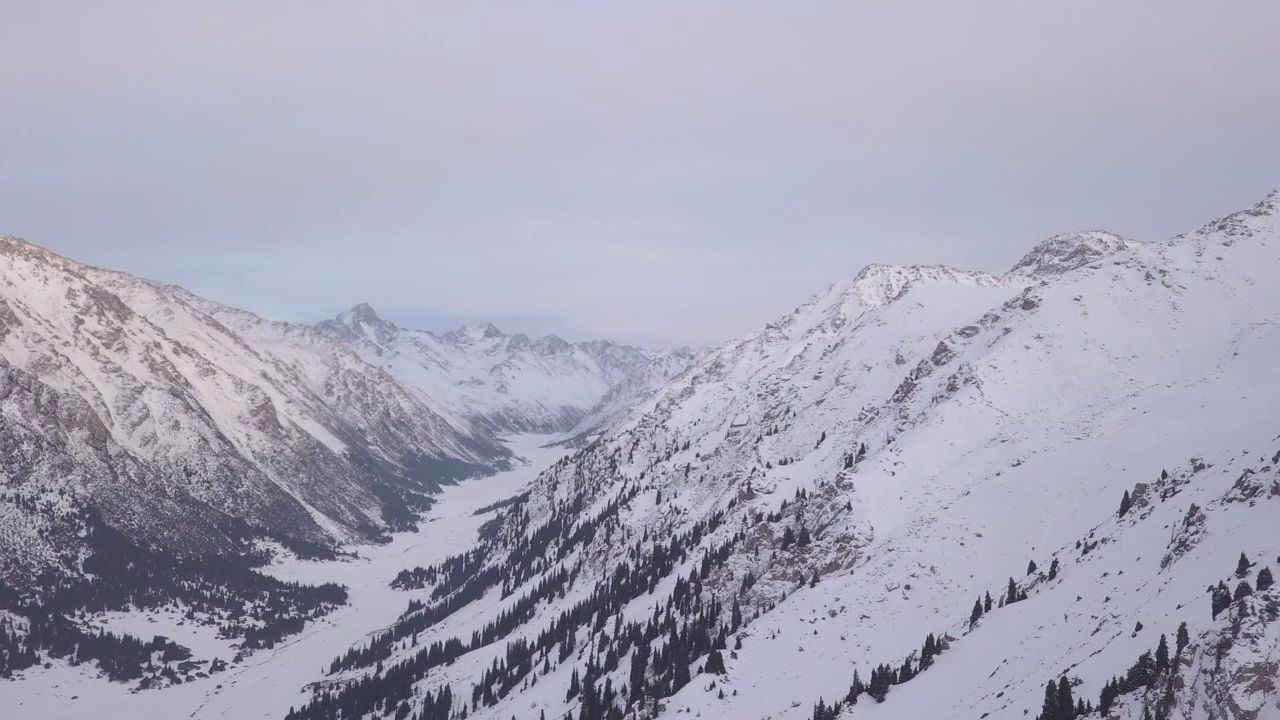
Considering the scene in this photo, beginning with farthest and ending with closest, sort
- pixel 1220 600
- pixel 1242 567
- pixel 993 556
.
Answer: pixel 993 556
pixel 1242 567
pixel 1220 600

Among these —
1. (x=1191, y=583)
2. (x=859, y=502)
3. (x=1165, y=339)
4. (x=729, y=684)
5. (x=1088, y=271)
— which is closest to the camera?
(x=1191, y=583)

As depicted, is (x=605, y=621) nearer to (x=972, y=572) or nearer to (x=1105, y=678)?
(x=972, y=572)

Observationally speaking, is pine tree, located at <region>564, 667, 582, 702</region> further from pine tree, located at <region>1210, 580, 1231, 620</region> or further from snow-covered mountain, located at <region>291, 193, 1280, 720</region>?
pine tree, located at <region>1210, 580, 1231, 620</region>

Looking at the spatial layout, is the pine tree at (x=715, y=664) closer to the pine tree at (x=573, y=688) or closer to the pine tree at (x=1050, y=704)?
the pine tree at (x=573, y=688)

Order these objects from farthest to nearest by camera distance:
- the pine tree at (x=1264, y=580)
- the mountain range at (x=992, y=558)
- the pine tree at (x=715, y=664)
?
the pine tree at (x=715, y=664)
the mountain range at (x=992, y=558)
the pine tree at (x=1264, y=580)

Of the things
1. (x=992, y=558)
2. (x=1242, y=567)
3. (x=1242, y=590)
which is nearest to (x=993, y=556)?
(x=992, y=558)

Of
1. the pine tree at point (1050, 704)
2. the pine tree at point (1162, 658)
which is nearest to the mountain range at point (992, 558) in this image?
the pine tree at point (1162, 658)

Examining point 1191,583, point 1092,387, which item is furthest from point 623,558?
point 1191,583

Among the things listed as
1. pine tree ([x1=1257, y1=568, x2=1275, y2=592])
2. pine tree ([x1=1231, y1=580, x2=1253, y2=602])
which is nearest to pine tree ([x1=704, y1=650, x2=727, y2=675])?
pine tree ([x1=1231, y1=580, x2=1253, y2=602])

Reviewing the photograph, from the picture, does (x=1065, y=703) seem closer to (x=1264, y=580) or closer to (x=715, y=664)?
(x=1264, y=580)
